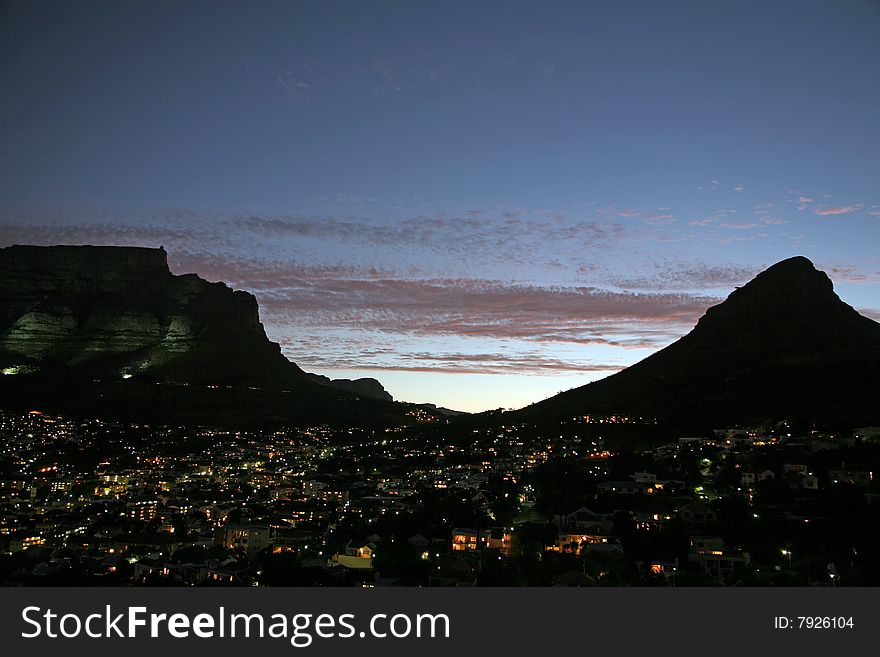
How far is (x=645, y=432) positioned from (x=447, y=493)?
763 inches

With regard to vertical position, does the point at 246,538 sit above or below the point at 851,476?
below

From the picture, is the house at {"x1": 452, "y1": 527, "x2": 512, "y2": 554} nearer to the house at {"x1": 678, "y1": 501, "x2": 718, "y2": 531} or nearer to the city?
the city

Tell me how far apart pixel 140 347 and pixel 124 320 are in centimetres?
903

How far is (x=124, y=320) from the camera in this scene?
120750 mm

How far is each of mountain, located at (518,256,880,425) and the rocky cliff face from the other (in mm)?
55180

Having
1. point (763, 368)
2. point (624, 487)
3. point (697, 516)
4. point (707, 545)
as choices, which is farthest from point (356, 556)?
point (763, 368)

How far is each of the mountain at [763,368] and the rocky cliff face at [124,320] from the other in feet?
181

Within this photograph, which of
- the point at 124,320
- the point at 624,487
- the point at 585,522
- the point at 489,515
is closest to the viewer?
the point at 585,522

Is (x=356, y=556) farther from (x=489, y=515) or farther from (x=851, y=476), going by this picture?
(x=851, y=476)

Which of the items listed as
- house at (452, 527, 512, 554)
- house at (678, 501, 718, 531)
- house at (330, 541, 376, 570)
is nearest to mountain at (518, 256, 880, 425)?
house at (678, 501, 718, 531)

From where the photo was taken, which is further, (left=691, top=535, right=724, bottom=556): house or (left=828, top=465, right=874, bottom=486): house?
(left=828, top=465, right=874, bottom=486): house

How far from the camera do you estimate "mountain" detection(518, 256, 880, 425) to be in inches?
1998

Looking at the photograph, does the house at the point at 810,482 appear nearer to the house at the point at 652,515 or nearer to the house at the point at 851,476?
the house at the point at 851,476
